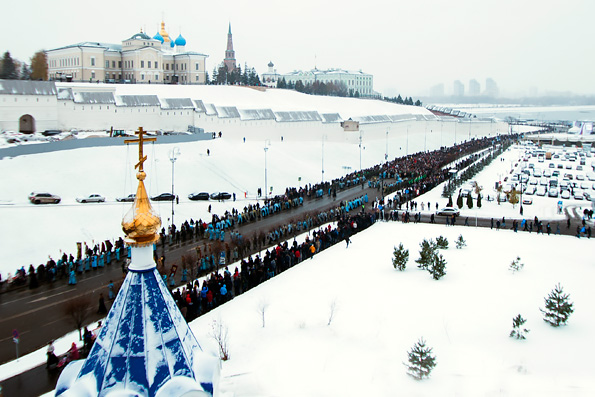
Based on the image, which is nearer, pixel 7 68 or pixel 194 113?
pixel 194 113

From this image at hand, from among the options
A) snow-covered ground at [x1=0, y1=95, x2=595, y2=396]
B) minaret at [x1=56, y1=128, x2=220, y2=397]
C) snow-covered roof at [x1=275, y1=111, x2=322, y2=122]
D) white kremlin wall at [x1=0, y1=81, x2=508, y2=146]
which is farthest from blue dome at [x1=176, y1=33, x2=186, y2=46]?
minaret at [x1=56, y1=128, x2=220, y2=397]

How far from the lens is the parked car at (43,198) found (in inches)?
794

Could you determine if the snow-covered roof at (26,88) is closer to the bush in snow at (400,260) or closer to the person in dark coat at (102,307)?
the person in dark coat at (102,307)

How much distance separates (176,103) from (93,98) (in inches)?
224

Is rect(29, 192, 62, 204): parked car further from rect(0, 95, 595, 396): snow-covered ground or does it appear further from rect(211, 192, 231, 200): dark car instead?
rect(211, 192, 231, 200): dark car

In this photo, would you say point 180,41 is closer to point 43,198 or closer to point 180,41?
point 180,41

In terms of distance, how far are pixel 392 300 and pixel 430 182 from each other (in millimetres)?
20599

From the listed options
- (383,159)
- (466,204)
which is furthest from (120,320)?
(383,159)

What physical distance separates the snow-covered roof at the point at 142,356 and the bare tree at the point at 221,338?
4.72m

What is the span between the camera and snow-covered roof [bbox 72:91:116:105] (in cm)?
3439

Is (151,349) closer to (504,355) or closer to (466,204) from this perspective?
(504,355)

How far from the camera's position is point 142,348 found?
4027mm

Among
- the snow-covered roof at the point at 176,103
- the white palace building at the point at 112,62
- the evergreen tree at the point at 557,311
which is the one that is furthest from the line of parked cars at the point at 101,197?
the white palace building at the point at 112,62

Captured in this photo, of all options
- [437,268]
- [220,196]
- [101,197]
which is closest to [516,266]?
[437,268]
